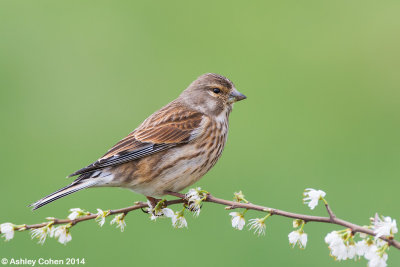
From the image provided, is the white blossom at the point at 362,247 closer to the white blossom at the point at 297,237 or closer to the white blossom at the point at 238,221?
the white blossom at the point at 297,237

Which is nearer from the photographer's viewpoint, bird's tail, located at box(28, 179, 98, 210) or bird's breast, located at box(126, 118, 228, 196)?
bird's tail, located at box(28, 179, 98, 210)

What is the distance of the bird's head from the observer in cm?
509

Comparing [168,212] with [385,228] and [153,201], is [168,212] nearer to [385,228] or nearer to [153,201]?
[153,201]

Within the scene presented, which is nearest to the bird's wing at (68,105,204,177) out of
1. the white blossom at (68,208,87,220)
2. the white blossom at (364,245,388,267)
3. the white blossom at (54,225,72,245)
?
the white blossom at (68,208,87,220)

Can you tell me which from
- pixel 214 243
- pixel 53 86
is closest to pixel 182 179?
pixel 214 243

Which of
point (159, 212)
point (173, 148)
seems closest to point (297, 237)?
point (159, 212)

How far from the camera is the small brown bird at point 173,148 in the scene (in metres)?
4.53

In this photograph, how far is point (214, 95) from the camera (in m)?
5.11

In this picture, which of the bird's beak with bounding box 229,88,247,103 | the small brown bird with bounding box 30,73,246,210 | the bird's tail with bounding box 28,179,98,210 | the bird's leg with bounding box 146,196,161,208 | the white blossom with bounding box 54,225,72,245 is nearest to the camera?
the white blossom with bounding box 54,225,72,245

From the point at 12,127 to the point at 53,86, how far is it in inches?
55.9

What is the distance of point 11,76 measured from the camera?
10.1 meters

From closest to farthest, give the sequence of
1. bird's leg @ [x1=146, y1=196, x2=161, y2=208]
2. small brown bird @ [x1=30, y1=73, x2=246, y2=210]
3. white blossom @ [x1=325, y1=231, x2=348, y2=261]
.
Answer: white blossom @ [x1=325, y1=231, x2=348, y2=261] → bird's leg @ [x1=146, y1=196, x2=161, y2=208] → small brown bird @ [x1=30, y1=73, x2=246, y2=210]

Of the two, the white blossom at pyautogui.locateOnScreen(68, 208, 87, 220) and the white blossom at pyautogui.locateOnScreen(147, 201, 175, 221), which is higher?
the white blossom at pyautogui.locateOnScreen(68, 208, 87, 220)

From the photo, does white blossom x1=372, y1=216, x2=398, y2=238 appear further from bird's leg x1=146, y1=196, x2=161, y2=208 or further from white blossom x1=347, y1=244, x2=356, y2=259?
bird's leg x1=146, y1=196, x2=161, y2=208
